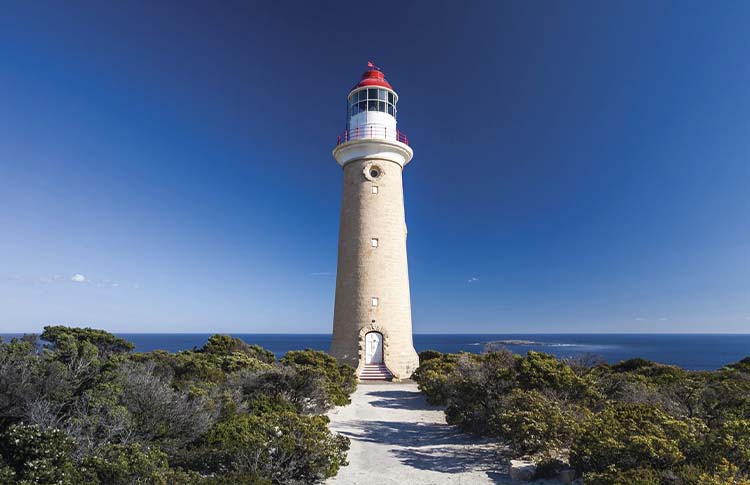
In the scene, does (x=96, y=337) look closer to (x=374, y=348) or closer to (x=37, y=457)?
(x=374, y=348)

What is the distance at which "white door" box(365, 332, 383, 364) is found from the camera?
1891cm

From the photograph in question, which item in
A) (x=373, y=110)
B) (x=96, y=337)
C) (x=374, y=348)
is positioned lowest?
(x=374, y=348)

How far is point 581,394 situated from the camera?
32.5ft

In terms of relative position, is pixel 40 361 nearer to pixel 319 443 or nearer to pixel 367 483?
pixel 319 443

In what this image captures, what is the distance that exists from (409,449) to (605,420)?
4.00 metres

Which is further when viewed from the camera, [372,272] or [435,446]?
[372,272]

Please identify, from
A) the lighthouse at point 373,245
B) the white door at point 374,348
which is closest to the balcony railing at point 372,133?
the lighthouse at point 373,245

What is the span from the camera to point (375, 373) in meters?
18.8

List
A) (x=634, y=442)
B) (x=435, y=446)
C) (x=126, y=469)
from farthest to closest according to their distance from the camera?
(x=435, y=446) → (x=634, y=442) → (x=126, y=469)

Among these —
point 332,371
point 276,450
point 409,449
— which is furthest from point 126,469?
point 332,371

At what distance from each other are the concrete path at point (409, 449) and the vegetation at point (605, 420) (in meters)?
0.61

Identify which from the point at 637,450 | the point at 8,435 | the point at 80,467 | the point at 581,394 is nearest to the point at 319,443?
the point at 80,467

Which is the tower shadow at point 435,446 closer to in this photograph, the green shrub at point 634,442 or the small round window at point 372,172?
→ the green shrub at point 634,442

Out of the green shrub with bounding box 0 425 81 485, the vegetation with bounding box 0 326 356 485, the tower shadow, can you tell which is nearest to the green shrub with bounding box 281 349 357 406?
the tower shadow
